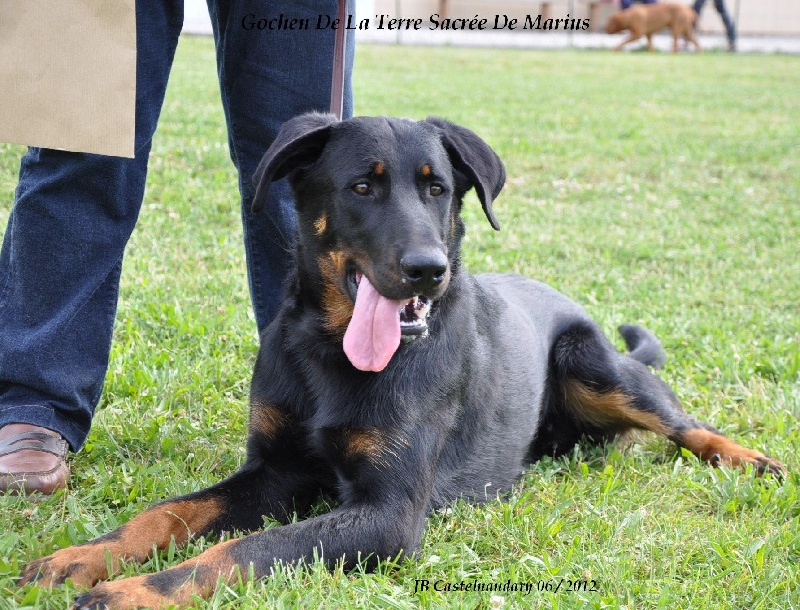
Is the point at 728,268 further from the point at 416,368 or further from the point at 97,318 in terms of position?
the point at 97,318

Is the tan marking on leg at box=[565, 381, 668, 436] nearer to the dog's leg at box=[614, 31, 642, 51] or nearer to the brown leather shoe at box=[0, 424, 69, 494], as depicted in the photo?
the brown leather shoe at box=[0, 424, 69, 494]

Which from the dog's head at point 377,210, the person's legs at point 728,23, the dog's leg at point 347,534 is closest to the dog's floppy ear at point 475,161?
the dog's head at point 377,210

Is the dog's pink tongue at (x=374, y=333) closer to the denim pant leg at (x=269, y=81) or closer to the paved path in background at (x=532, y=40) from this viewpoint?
the denim pant leg at (x=269, y=81)

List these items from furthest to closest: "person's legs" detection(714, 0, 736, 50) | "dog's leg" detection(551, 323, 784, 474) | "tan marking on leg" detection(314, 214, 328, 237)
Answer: "person's legs" detection(714, 0, 736, 50), "dog's leg" detection(551, 323, 784, 474), "tan marking on leg" detection(314, 214, 328, 237)

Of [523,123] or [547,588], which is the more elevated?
[523,123]

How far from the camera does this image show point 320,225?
11.1 ft

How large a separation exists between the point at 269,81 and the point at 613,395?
2.10 meters

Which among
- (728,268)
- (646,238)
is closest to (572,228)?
(646,238)

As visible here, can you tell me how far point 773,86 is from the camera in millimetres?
19953

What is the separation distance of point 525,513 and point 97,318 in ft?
5.95

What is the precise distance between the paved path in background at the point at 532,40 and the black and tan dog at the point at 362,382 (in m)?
21.4

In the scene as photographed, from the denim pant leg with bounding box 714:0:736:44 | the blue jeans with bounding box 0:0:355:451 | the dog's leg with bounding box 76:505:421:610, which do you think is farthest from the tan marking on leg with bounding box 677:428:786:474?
the denim pant leg with bounding box 714:0:736:44

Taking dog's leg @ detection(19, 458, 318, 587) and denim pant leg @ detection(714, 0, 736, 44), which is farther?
denim pant leg @ detection(714, 0, 736, 44)

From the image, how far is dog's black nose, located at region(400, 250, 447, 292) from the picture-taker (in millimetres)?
3002
